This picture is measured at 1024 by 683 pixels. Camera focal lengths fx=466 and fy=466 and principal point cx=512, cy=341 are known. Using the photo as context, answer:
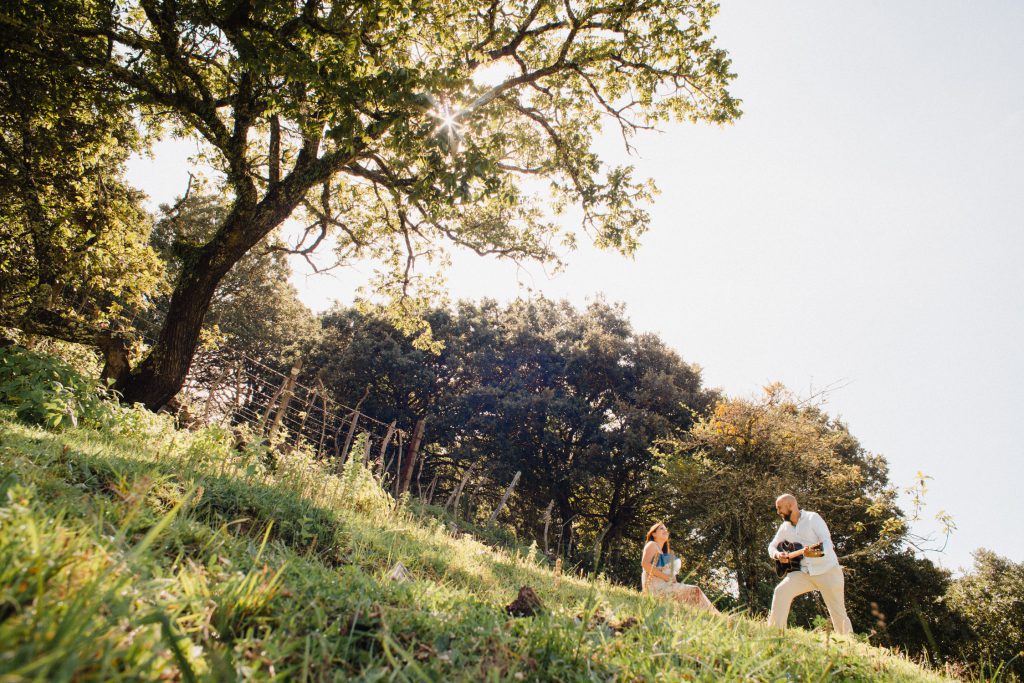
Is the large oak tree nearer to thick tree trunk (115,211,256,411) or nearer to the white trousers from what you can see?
thick tree trunk (115,211,256,411)

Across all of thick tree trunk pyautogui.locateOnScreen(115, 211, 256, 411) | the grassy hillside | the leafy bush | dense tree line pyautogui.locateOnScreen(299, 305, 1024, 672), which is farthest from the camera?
dense tree line pyautogui.locateOnScreen(299, 305, 1024, 672)

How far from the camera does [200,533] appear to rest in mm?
2445

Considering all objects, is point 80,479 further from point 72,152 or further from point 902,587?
point 902,587

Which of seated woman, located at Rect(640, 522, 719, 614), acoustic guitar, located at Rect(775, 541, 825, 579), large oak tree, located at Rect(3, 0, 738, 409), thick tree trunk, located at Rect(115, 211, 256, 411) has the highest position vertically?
large oak tree, located at Rect(3, 0, 738, 409)

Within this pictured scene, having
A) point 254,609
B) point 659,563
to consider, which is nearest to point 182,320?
point 254,609

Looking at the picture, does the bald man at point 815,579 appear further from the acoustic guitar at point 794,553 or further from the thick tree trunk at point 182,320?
the thick tree trunk at point 182,320

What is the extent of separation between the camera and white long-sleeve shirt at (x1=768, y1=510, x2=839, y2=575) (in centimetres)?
539

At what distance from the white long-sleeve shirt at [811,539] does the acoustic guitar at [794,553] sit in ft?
0.15

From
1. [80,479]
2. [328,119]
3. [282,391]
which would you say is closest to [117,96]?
[328,119]

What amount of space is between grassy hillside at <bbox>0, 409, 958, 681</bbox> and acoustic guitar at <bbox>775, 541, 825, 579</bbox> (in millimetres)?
1946

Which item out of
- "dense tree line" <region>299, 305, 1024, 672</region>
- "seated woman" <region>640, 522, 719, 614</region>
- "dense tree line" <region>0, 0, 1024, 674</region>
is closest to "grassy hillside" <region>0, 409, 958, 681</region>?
"dense tree line" <region>0, 0, 1024, 674</region>

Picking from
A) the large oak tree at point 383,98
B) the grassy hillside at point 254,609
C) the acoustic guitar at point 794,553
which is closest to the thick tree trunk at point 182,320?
the large oak tree at point 383,98

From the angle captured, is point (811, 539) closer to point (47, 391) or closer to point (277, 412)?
point (47, 391)

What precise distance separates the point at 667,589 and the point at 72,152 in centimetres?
1217
